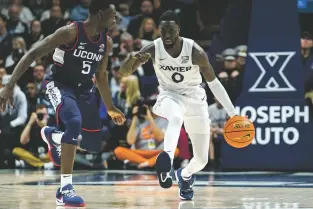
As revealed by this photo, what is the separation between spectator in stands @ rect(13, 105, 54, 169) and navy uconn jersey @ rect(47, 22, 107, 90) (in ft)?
20.7

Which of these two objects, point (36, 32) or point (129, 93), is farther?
point (36, 32)

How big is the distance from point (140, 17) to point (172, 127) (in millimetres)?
8739

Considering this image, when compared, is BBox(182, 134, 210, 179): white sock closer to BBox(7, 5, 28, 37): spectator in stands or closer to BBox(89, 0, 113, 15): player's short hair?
BBox(89, 0, 113, 15): player's short hair

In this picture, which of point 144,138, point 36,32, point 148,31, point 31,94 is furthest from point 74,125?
point 36,32

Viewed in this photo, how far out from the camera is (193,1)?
16.7 metres

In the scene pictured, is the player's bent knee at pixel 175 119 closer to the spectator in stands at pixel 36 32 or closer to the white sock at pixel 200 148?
the white sock at pixel 200 148

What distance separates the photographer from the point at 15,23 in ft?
56.3

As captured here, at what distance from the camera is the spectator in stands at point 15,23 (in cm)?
1700

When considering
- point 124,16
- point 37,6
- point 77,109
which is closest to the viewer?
point 77,109

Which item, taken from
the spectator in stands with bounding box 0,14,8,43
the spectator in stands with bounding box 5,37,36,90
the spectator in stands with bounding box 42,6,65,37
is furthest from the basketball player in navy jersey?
the spectator in stands with bounding box 0,14,8,43

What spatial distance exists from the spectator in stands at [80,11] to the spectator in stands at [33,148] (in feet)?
11.3

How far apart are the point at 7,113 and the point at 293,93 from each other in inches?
211

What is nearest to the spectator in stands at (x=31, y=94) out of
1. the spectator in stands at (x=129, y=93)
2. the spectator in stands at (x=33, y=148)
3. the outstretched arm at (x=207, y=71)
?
the spectator in stands at (x=33, y=148)

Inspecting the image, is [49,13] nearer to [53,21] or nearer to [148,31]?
[53,21]
